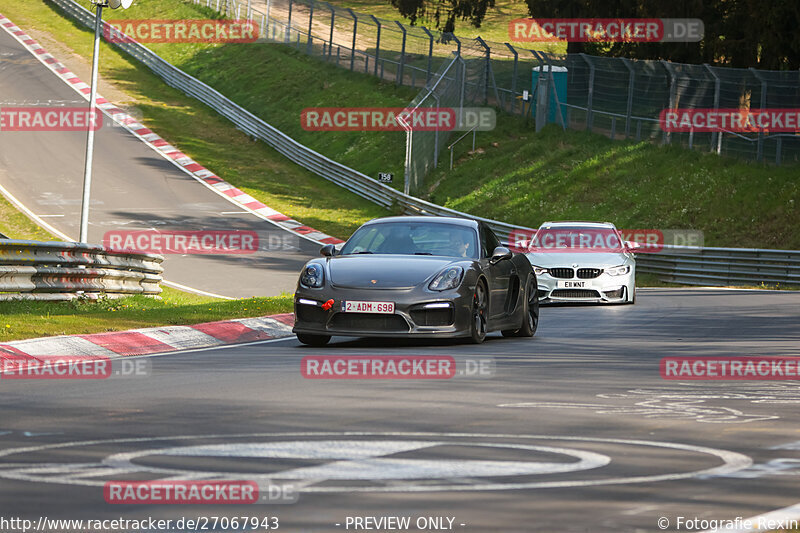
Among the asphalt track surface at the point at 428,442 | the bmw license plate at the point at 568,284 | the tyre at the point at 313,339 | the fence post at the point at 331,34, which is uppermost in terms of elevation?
the fence post at the point at 331,34

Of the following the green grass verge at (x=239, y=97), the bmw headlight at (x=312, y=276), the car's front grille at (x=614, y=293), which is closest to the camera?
the bmw headlight at (x=312, y=276)

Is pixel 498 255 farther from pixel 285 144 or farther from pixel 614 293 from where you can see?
pixel 285 144

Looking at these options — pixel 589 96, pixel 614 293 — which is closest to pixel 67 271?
pixel 614 293

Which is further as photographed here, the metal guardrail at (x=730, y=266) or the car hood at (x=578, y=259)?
the metal guardrail at (x=730, y=266)

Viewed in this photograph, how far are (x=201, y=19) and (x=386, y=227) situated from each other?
5642 cm

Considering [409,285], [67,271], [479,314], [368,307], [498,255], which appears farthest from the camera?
[67,271]

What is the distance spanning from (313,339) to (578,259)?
8.80 m

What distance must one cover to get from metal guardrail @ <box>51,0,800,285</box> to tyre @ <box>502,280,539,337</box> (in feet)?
47.0

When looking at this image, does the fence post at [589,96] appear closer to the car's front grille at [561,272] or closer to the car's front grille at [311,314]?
the car's front grille at [561,272]

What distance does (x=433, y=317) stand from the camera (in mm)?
12930

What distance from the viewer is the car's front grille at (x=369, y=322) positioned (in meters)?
12.8

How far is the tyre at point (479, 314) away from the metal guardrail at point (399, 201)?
15949 mm

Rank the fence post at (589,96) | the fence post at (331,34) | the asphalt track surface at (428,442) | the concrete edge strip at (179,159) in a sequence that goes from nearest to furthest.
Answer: the asphalt track surface at (428,442) < the concrete edge strip at (179,159) < the fence post at (589,96) < the fence post at (331,34)

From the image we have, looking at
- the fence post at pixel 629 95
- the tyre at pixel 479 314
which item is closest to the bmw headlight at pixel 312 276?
the tyre at pixel 479 314
